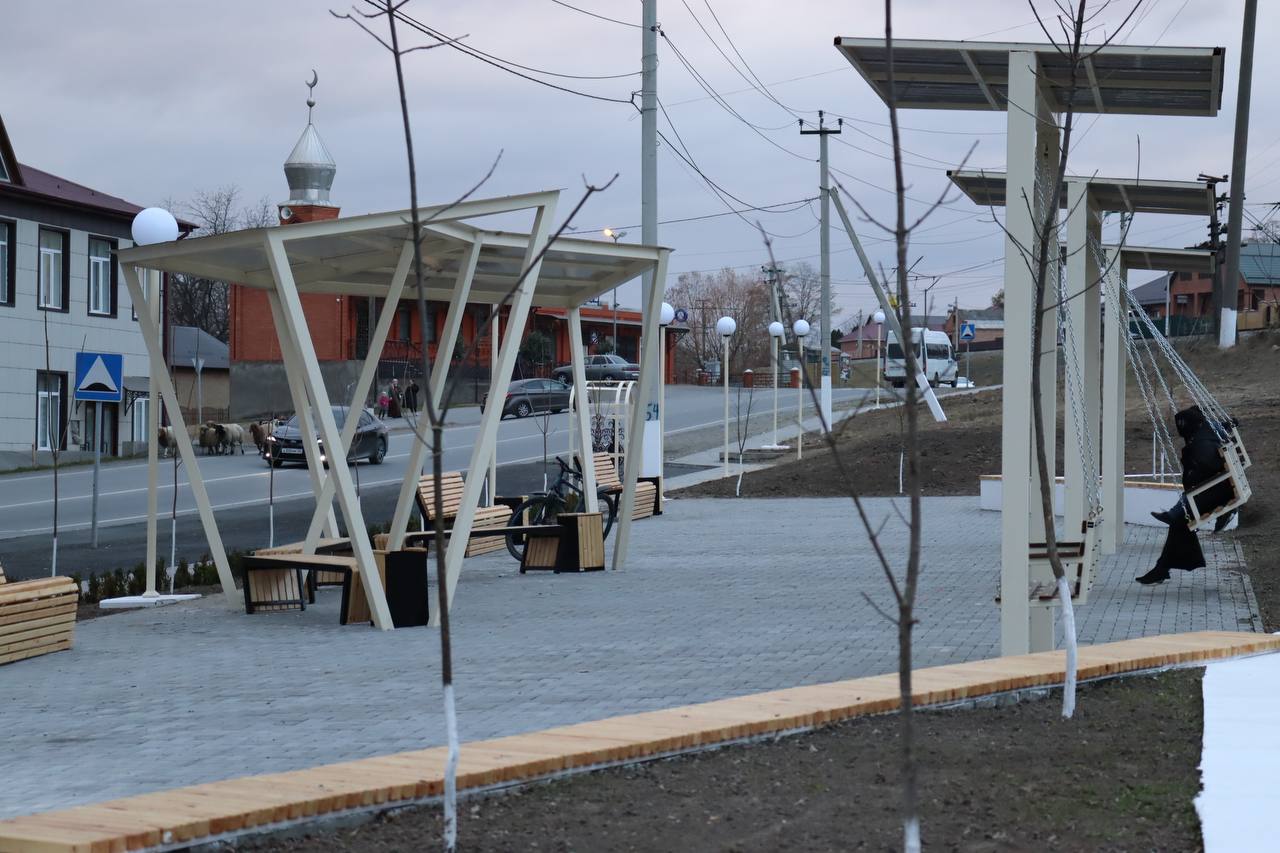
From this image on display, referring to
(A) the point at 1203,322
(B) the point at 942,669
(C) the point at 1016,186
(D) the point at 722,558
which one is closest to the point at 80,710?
(B) the point at 942,669

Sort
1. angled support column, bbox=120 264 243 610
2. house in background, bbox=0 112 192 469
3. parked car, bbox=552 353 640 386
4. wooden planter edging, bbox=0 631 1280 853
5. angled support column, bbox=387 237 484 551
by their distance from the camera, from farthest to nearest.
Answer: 1. parked car, bbox=552 353 640 386
2. house in background, bbox=0 112 192 469
3. angled support column, bbox=120 264 243 610
4. angled support column, bbox=387 237 484 551
5. wooden planter edging, bbox=0 631 1280 853

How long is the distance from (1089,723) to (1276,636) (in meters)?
3.00

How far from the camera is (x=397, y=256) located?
13.2m

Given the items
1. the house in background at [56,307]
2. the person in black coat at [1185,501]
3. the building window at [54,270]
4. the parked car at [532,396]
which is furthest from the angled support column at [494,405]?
the parked car at [532,396]

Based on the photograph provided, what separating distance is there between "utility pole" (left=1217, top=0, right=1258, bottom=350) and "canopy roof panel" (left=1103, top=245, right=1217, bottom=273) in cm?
2318

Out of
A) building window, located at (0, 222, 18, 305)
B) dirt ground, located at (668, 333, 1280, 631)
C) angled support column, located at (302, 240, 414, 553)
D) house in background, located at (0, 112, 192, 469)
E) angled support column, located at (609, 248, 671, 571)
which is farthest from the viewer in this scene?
house in background, located at (0, 112, 192, 469)

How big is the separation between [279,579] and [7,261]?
2881 centimetres

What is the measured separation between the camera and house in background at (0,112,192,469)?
38.0m

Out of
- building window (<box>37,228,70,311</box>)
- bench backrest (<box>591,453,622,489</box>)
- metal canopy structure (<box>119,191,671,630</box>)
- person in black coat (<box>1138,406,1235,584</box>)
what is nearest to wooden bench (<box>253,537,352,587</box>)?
metal canopy structure (<box>119,191,671,630</box>)

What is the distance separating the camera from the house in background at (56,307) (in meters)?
38.0

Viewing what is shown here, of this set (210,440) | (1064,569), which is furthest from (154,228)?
(210,440)

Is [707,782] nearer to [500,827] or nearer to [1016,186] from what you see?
[500,827]

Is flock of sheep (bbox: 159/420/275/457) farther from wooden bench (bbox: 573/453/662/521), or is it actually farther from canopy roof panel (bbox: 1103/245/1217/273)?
canopy roof panel (bbox: 1103/245/1217/273)

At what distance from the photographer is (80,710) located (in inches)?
321
